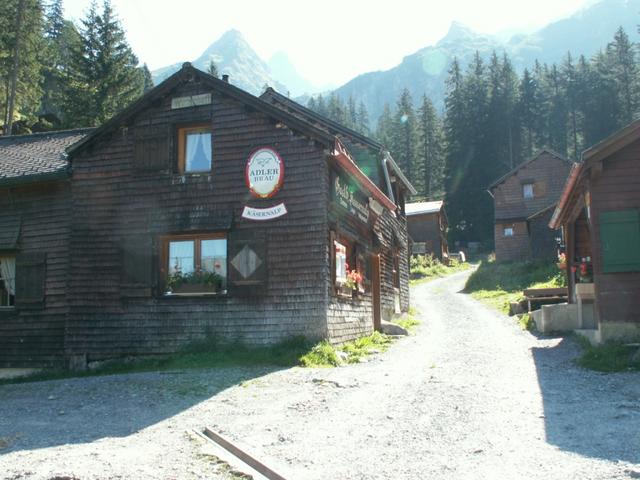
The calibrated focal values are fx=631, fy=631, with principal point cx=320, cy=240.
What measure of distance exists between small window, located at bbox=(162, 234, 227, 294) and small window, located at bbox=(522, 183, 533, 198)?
106 ft

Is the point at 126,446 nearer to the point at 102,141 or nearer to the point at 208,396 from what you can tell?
the point at 208,396

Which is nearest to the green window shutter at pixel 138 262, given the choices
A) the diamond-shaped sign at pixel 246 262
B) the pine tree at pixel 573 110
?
the diamond-shaped sign at pixel 246 262

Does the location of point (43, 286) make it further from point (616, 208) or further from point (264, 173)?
point (616, 208)

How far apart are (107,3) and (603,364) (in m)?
41.9

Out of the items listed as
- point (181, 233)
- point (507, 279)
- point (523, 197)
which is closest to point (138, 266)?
point (181, 233)

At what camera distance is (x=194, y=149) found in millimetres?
15086

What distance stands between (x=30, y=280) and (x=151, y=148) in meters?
4.51

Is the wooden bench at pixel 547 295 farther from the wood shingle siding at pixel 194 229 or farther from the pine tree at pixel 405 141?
the pine tree at pixel 405 141

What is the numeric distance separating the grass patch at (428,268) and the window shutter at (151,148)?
28.4 meters

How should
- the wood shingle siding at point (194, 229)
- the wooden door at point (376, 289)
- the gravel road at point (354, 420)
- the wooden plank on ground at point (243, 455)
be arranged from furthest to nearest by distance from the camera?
the wooden door at point (376, 289) → the wood shingle siding at point (194, 229) → the gravel road at point (354, 420) → the wooden plank on ground at point (243, 455)

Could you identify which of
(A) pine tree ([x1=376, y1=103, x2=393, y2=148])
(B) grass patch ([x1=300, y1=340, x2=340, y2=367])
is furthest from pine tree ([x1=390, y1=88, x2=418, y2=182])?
(B) grass patch ([x1=300, y1=340, x2=340, y2=367])

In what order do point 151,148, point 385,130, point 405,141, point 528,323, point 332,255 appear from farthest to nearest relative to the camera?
point 385,130
point 405,141
point 528,323
point 151,148
point 332,255

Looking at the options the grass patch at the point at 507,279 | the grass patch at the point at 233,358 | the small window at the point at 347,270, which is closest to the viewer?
the grass patch at the point at 233,358

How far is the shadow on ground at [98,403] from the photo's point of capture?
315 inches
